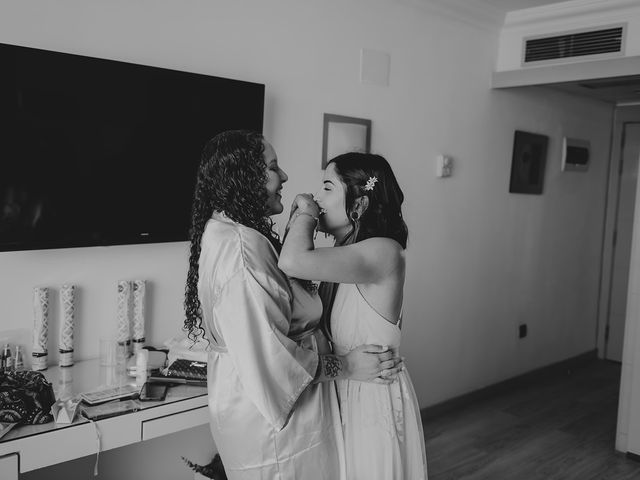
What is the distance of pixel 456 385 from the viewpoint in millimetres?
4371

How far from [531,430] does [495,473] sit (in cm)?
73

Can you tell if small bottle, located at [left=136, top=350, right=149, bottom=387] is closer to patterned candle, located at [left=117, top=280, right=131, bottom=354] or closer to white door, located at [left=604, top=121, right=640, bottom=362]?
patterned candle, located at [left=117, top=280, right=131, bottom=354]

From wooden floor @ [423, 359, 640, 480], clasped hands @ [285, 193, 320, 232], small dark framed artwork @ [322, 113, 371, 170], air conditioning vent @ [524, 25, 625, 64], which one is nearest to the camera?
clasped hands @ [285, 193, 320, 232]

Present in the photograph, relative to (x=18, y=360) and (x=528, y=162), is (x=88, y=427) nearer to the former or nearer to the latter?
(x=18, y=360)

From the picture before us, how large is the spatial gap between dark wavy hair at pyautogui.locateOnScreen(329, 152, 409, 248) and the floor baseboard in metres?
2.52

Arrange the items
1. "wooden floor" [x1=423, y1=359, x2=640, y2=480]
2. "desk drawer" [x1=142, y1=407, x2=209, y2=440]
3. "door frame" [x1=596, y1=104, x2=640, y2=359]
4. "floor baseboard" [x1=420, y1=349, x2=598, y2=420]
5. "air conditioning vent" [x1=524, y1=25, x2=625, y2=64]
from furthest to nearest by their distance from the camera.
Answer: "door frame" [x1=596, y1=104, x2=640, y2=359], "floor baseboard" [x1=420, y1=349, x2=598, y2=420], "air conditioning vent" [x1=524, y1=25, x2=625, y2=64], "wooden floor" [x1=423, y1=359, x2=640, y2=480], "desk drawer" [x1=142, y1=407, x2=209, y2=440]

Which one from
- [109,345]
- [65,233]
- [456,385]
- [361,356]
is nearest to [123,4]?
[65,233]

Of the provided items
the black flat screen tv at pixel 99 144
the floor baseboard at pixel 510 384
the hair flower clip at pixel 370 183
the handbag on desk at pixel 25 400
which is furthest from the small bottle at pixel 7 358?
the floor baseboard at pixel 510 384

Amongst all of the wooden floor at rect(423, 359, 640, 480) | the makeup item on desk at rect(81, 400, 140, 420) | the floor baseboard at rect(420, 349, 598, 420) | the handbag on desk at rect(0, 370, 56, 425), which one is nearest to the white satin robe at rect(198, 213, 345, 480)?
the makeup item on desk at rect(81, 400, 140, 420)

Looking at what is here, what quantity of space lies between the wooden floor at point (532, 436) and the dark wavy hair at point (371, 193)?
208 cm

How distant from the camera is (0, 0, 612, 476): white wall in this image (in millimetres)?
2508

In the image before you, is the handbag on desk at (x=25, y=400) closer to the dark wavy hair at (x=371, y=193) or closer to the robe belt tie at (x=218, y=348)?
the robe belt tie at (x=218, y=348)

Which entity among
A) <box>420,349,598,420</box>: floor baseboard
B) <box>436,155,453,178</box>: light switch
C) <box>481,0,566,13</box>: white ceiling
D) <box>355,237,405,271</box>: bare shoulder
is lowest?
<box>420,349,598,420</box>: floor baseboard

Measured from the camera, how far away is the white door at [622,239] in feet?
18.5
